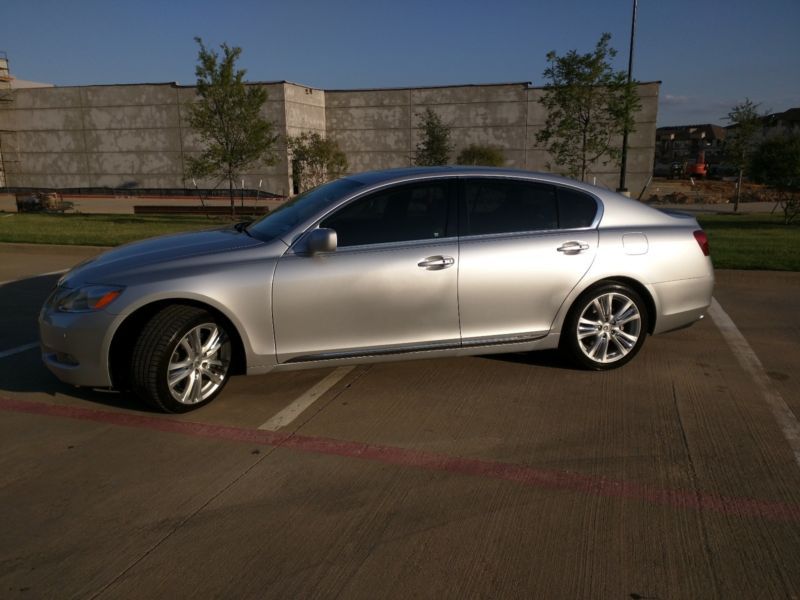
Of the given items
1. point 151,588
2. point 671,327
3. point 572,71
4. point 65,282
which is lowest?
point 151,588

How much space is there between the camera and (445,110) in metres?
40.9

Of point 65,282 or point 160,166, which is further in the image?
point 160,166

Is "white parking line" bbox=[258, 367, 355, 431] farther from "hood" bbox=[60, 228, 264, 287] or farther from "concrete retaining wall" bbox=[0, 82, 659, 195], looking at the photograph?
"concrete retaining wall" bbox=[0, 82, 659, 195]

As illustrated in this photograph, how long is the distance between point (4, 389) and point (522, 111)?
3868 centimetres

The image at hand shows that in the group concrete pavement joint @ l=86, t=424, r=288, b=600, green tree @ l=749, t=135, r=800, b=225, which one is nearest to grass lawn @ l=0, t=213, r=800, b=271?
green tree @ l=749, t=135, r=800, b=225

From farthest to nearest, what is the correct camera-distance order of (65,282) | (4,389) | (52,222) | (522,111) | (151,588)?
(522,111) → (52,222) → (4,389) → (65,282) → (151,588)

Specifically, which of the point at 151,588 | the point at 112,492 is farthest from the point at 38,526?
the point at 151,588

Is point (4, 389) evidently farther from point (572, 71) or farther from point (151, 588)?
point (572, 71)

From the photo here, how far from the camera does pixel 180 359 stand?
13.9 feet

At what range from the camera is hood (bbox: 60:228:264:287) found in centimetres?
426

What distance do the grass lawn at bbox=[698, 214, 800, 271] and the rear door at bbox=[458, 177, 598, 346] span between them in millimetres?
5280

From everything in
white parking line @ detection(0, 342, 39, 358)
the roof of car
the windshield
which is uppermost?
the roof of car

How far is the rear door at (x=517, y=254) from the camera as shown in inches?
181

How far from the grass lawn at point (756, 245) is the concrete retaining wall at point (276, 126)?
80.2ft
